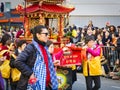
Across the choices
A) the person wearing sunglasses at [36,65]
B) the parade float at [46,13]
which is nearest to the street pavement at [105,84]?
the parade float at [46,13]

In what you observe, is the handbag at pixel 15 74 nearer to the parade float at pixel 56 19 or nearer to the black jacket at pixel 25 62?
the parade float at pixel 56 19

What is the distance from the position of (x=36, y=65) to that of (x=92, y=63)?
3588 millimetres

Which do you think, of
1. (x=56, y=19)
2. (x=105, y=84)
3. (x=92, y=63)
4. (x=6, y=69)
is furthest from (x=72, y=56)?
(x=105, y=84)

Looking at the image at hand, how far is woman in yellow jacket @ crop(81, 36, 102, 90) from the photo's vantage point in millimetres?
9398

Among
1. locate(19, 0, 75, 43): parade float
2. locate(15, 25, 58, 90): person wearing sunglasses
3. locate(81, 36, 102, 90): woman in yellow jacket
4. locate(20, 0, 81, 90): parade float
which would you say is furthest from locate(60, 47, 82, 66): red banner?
locate(15, 25, 58, 90): person wearing sunglasses

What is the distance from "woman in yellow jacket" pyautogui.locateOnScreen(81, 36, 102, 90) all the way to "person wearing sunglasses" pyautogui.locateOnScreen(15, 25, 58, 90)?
10.7 feet

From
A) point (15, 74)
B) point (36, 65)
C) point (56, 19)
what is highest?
point (56, 19)

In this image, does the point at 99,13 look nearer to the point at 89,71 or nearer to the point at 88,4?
the point at 88,4

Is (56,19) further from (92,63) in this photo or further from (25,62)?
(25,62)

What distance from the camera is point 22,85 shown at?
20.2 feet

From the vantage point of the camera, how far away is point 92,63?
9.51m

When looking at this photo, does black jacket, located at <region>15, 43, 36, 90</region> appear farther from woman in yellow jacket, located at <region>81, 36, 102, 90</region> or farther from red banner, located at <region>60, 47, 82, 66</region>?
red banner, located at <region>60, 47, 82, 66</region>

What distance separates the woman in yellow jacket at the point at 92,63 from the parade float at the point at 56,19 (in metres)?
0.42

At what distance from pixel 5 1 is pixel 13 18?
10642 mm
